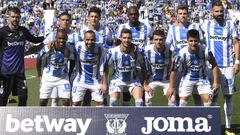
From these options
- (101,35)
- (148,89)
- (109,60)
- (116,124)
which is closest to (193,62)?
(148,89)

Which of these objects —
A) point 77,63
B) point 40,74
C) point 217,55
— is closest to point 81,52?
point 77,63

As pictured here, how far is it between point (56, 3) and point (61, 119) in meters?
28.8

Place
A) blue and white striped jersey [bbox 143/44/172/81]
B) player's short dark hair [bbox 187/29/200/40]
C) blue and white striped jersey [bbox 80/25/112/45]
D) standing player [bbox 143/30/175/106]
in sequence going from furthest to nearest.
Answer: blue and white striped jersey [bbox 80/25/112/45] → blue and white striped jersey [bbox 143/44/172/81] → standing player [bbox 143/30/175/106] → player's short dark hair [bbox 187/29/200/40]

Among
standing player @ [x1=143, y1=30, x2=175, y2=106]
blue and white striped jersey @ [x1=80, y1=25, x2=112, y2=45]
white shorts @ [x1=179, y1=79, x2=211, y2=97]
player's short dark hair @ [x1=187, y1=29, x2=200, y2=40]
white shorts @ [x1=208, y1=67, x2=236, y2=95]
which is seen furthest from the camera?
blue and white striped jersey @ [x1=80, y1=25, x2=112, y2=45]

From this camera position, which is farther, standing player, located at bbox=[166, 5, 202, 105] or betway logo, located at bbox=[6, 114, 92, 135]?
standing player, located at bbox=[166, 5, 202, 105]

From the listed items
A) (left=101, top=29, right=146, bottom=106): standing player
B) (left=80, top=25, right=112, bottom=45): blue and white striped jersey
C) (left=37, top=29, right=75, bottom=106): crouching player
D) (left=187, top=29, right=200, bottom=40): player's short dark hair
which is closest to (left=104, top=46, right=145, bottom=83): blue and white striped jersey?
(left=101, top=29, right=146, bottom=106): standing player

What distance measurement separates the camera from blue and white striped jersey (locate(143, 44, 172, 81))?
781 centimetres

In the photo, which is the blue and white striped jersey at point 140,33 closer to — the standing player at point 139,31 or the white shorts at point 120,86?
the standing player at point 139,31

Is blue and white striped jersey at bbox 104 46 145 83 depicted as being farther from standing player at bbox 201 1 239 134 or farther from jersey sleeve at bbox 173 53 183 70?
standing player at bbox 201 1 239 134

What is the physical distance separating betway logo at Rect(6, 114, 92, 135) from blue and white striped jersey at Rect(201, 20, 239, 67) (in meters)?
3.43

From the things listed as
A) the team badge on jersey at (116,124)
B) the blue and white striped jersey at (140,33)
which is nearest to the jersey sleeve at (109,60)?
the blue and white striped jersey at (140,33)

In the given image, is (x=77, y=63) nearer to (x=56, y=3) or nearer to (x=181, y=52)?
(x=181, y=52)

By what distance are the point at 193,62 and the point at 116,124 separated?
251 centimetres

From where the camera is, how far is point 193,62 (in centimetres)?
757
